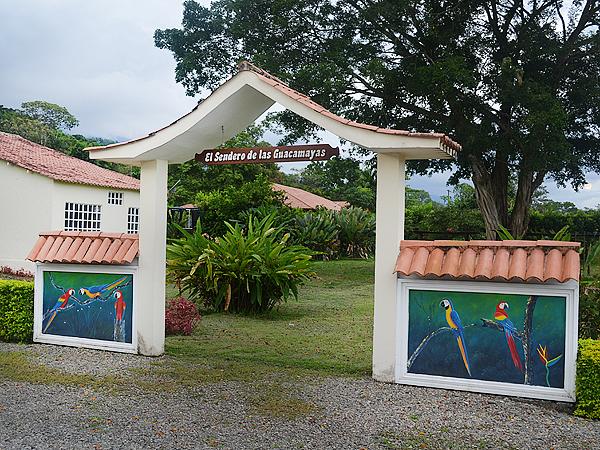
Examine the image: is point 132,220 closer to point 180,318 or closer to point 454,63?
point 454,63

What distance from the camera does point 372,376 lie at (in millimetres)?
7504

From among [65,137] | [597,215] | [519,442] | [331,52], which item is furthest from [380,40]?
[65,137]

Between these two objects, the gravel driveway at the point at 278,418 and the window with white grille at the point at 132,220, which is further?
the window with white grille at the point at 132,220

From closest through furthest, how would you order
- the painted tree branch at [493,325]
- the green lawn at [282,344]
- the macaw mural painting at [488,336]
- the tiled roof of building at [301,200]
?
the macaw mural painting at [488,336], the painted tree branch at [493,325], the green lawn at [282,344], the tiled roof of building at [301,200]

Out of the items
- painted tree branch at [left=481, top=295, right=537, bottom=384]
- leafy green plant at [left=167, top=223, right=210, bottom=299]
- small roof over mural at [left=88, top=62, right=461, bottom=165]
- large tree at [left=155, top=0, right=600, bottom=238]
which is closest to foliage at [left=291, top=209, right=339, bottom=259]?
large tree at [left=155, top=0, right=600, bottom=238]

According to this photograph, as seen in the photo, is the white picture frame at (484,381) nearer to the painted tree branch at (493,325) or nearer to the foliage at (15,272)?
the painted tree branch at (493,325)

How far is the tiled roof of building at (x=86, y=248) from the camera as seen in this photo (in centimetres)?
844

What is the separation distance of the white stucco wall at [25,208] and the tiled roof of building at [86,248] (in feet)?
38.2

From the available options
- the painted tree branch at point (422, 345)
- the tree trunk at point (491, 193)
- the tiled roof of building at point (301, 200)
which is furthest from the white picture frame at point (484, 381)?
the tiled roof of building at point (301, 200)

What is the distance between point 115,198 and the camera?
22.8m

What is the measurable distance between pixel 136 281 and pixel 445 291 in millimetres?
3791

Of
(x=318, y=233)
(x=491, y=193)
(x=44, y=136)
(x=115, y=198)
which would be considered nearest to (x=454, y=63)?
(x=491, y=193)

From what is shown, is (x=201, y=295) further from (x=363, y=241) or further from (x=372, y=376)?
(x=363, y=241)

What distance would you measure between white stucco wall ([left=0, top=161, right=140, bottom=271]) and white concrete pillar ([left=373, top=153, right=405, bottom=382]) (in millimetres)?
14891
